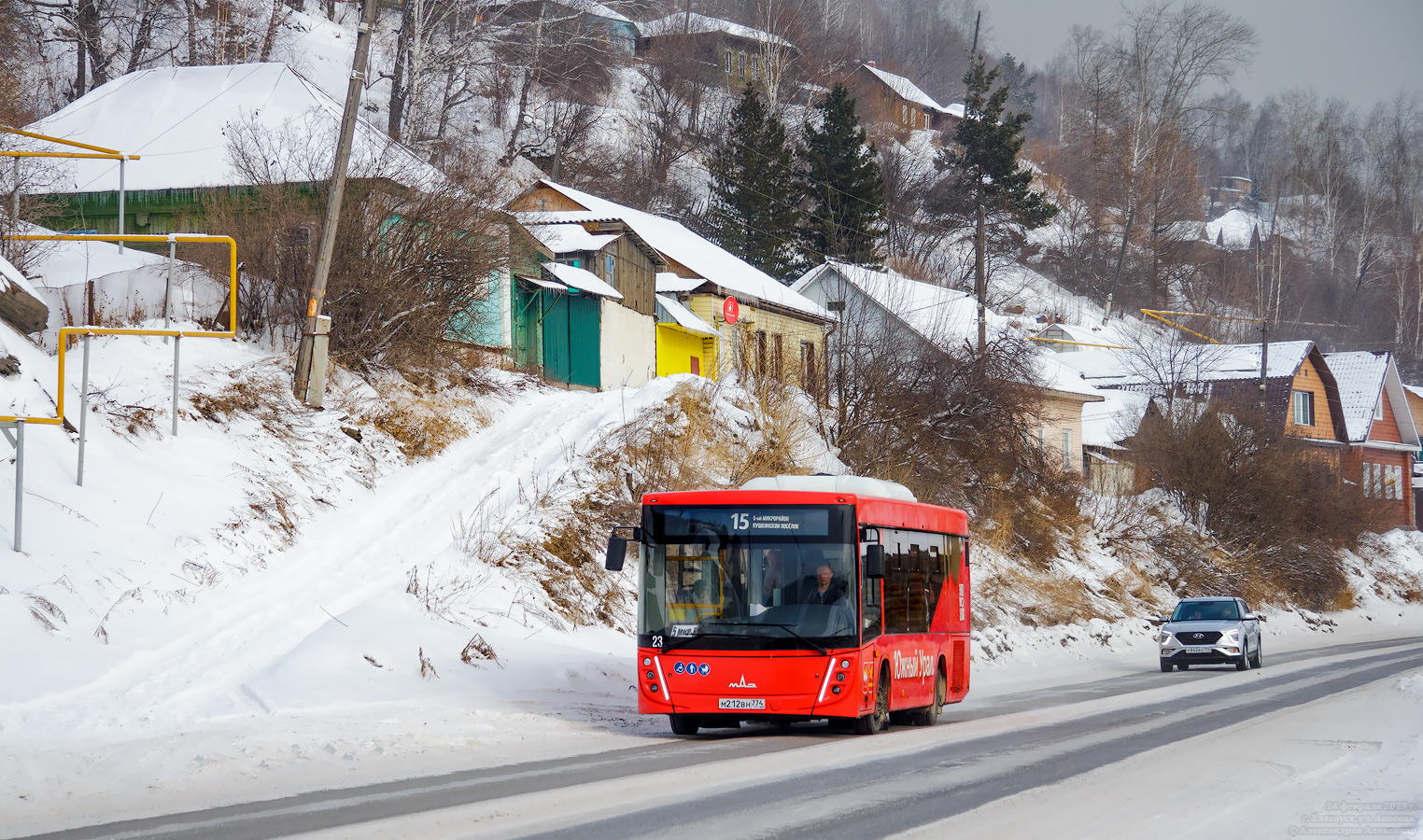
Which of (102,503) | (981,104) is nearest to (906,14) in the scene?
(981,104)

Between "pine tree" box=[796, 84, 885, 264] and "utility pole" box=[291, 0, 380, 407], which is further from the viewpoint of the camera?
"pine tree" box=[796, 84, 885, 264]

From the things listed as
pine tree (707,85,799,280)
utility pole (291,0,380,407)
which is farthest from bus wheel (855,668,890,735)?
pine tree (707,85,799,280)

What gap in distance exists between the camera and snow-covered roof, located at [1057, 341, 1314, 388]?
198 feet

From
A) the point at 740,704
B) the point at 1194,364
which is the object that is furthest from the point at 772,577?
the point at 1194,364

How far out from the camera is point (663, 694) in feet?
42.5

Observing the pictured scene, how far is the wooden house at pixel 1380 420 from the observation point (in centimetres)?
6681

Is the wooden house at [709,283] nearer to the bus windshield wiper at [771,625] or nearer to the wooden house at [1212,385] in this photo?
the wooden house at [1212,385]

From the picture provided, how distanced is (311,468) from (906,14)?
116131 mm

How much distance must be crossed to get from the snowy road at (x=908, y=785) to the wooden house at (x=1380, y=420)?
187ft

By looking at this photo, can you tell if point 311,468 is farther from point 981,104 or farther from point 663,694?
point 981,104

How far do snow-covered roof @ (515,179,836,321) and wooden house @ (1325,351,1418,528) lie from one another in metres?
31.9

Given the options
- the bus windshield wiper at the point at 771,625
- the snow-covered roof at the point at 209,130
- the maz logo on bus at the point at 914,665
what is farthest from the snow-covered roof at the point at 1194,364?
the bus windshield wiper at the point at 771,625

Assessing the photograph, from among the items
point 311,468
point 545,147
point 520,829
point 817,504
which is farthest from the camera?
point 545,147

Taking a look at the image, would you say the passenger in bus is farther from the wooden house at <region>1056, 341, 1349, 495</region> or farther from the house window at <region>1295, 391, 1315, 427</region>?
the house window at <region>1295, 391, 1315, 427</region>
